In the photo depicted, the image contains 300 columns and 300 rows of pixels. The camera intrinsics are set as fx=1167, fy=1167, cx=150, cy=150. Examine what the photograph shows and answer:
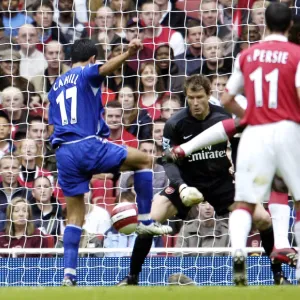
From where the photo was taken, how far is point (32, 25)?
45.9 ft

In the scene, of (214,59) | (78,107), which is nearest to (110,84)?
(214,59)

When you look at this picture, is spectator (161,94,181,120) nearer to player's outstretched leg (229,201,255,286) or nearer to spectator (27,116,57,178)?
spectator (27,116,57,178)

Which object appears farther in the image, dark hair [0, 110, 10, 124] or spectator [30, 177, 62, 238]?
dark hair [0, 110, 10, 124]

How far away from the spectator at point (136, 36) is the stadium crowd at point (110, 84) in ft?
0.04

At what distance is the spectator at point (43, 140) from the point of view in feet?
43.8

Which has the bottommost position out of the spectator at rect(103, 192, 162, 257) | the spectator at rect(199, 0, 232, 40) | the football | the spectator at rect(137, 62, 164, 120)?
the spectator at rect(103, 192, 162, 257)

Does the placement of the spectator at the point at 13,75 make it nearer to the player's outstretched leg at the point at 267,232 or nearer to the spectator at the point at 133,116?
the spectator at the point at 133,116

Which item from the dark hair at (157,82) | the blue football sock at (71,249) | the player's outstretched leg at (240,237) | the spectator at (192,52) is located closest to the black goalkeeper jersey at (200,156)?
the blue football sock at (71,249)

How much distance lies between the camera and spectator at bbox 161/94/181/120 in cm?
1341

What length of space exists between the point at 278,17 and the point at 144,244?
2871 millimetres

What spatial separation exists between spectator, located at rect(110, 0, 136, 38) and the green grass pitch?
6.23 meters

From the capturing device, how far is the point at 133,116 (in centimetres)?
1348

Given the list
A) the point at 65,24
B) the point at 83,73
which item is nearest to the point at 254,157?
the point at 83,73

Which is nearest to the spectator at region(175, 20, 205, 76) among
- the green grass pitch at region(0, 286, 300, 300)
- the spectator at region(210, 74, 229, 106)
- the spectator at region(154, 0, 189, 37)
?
the spectator at region(154, 0, 189, 37)
